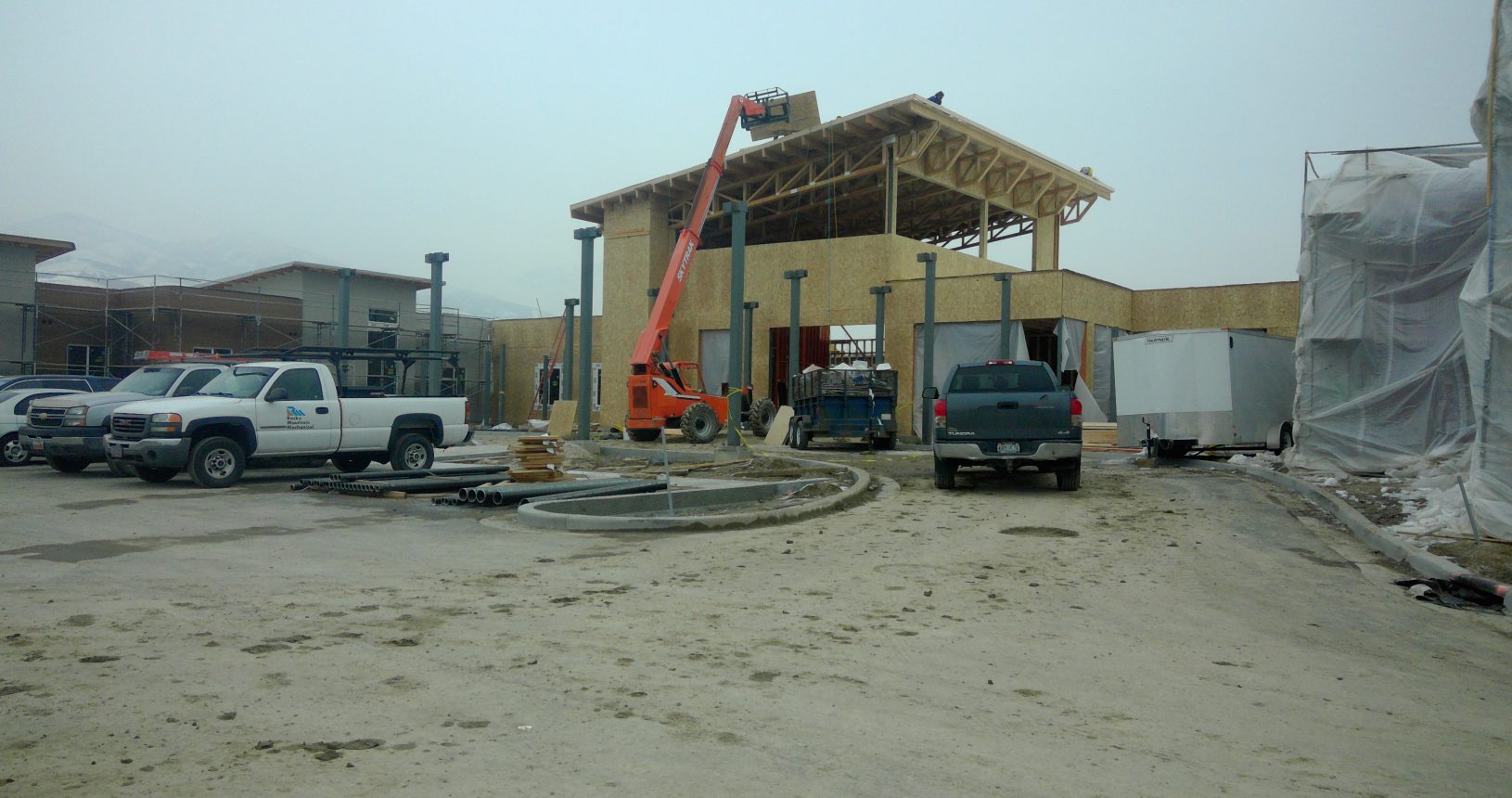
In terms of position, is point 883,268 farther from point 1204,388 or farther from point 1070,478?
point 1070,478

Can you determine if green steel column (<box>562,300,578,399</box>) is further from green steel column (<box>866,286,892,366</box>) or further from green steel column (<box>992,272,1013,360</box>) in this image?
green steel column (<box>992,272,1013,360</box>)

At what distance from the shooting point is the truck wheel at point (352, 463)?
55.9ft

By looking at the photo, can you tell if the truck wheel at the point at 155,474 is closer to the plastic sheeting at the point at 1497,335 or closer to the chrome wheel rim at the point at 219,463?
the chrome wheel rim at the point at 219,463

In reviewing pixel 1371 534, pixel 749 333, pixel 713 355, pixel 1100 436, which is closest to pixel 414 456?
pixel 1371 534

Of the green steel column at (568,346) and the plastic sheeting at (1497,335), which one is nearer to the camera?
the plastic sheeting at (1497,335)

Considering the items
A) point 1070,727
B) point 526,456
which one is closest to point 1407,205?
point 526,456

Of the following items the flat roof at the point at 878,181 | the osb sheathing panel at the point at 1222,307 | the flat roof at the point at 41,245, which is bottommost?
the osb sheathing panel at the point at 1222,307

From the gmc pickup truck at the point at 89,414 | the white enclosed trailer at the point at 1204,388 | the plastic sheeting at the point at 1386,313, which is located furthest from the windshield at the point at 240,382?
the plastic sheeting at the point at 1386,313

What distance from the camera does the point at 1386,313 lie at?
16859 mm

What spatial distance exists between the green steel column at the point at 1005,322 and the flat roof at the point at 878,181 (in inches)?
230

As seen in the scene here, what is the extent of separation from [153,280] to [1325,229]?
115 feet

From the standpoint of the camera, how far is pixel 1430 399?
53.4 feet

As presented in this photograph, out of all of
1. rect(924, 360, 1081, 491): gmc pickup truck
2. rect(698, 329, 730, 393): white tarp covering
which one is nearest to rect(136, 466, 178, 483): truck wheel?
rect(924, 360, 1081, 491): gmc pickup truck

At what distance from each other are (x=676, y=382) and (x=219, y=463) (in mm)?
13178
